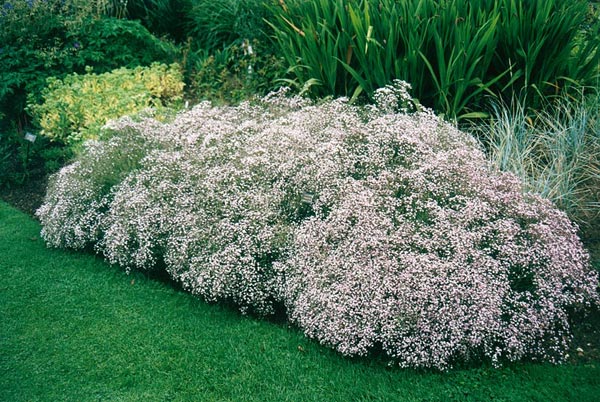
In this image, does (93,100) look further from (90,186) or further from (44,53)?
(90,186)

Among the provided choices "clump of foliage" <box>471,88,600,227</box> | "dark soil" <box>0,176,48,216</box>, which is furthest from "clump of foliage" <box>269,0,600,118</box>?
"dark soil" <box>0,176,48,216</box>

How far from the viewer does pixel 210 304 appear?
500 centimetres

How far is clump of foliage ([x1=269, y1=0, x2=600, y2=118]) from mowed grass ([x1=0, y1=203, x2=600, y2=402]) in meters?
3.08

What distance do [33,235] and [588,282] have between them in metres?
5.47

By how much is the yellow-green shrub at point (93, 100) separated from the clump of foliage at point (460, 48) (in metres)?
2.47

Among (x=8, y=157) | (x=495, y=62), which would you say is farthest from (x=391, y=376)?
(x=8, y=157)

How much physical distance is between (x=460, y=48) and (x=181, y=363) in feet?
13.6

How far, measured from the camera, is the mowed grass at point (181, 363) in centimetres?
388

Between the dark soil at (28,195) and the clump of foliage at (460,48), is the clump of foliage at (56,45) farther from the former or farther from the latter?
the clump of foliage at (460,48)

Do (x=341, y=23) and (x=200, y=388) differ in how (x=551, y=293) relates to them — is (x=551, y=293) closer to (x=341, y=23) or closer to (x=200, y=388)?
(x=200, y=388)

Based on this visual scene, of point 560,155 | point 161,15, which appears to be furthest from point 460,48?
point 161,15

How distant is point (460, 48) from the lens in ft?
19.8

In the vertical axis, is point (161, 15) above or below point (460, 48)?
below

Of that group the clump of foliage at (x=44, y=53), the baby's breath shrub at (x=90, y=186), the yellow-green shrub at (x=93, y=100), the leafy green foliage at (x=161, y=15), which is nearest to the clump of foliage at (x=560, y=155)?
the baby's breath shrub at (x=90, y=186)
